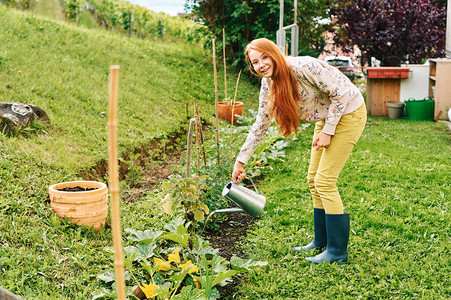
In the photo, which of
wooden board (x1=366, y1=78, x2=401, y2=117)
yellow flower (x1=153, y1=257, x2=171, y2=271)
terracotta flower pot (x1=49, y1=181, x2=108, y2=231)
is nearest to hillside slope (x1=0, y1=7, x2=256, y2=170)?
terracotta flower pot (x1=49, y1=181, x2=108, y2=231)

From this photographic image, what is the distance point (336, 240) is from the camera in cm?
286

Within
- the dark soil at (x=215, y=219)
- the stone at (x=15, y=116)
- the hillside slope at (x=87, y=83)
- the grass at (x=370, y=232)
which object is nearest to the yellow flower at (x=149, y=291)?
the dark soil at (x=215, y=219)

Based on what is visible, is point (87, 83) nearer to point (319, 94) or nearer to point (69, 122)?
point (69, 122)

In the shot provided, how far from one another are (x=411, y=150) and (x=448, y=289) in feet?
12.1

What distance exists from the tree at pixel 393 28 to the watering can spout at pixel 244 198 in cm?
851

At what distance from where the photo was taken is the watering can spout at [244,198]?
2.87 meters

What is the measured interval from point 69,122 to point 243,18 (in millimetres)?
6992

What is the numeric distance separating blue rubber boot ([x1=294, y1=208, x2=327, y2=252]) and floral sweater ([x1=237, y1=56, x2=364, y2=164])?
0.65 metres

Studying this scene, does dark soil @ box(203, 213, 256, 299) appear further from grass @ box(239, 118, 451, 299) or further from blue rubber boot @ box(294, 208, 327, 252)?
blue rubber boot @ box(294, 208, 327, 252)

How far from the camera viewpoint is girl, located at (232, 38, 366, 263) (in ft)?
8.57

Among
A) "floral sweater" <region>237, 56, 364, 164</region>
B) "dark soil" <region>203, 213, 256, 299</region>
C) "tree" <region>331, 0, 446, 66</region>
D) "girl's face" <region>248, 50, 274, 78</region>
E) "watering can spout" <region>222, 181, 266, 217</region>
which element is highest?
"tree" <region>331, 0, 446, 66</region>

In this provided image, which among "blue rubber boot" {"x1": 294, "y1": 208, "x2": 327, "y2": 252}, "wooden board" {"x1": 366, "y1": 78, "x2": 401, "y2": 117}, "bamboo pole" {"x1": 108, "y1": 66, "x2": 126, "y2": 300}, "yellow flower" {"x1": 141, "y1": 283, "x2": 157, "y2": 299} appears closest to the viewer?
"bamboo pole" {"x1": 108, "y1": 66, "x2": 126, "y2": 300}

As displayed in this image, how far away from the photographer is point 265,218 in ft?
12.3

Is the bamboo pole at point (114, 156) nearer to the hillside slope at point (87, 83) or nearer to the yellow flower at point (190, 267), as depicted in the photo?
the yellow flower at point (190, 267)
